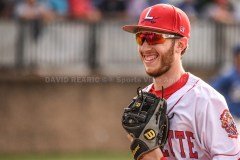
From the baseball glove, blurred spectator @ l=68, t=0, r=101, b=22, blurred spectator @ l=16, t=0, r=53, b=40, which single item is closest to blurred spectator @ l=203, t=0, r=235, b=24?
blurred spectator @ l=68, t=0, r=101, b=22

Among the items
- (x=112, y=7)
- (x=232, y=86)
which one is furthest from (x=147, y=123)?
(x=112, y=7)

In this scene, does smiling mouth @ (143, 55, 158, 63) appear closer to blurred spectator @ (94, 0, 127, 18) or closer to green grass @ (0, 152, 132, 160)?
green grass @ (0, 152, 132, 160)

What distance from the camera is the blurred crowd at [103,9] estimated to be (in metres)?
14.6

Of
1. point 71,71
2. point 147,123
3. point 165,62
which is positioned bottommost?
point 71,71

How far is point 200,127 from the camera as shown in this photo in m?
5.49

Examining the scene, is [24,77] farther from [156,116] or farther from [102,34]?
[156,116]

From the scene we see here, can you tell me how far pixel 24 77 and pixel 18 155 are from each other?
145cm

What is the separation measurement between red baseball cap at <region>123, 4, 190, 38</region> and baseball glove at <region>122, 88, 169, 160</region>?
50cm

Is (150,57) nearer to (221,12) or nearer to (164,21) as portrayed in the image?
(164,21)

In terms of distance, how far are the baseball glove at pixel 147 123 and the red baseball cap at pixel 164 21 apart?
50 cm

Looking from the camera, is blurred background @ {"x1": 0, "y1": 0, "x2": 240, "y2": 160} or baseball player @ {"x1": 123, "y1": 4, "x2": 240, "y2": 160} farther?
blurred background @ {"x1": 0, "y1": 0, "x2": 240, "y2": 160}

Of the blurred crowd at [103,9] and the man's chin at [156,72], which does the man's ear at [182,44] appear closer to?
the man's chin at [156,72]

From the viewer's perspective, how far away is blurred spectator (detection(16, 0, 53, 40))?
14562 millimetres

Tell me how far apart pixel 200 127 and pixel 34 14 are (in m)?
9.46
